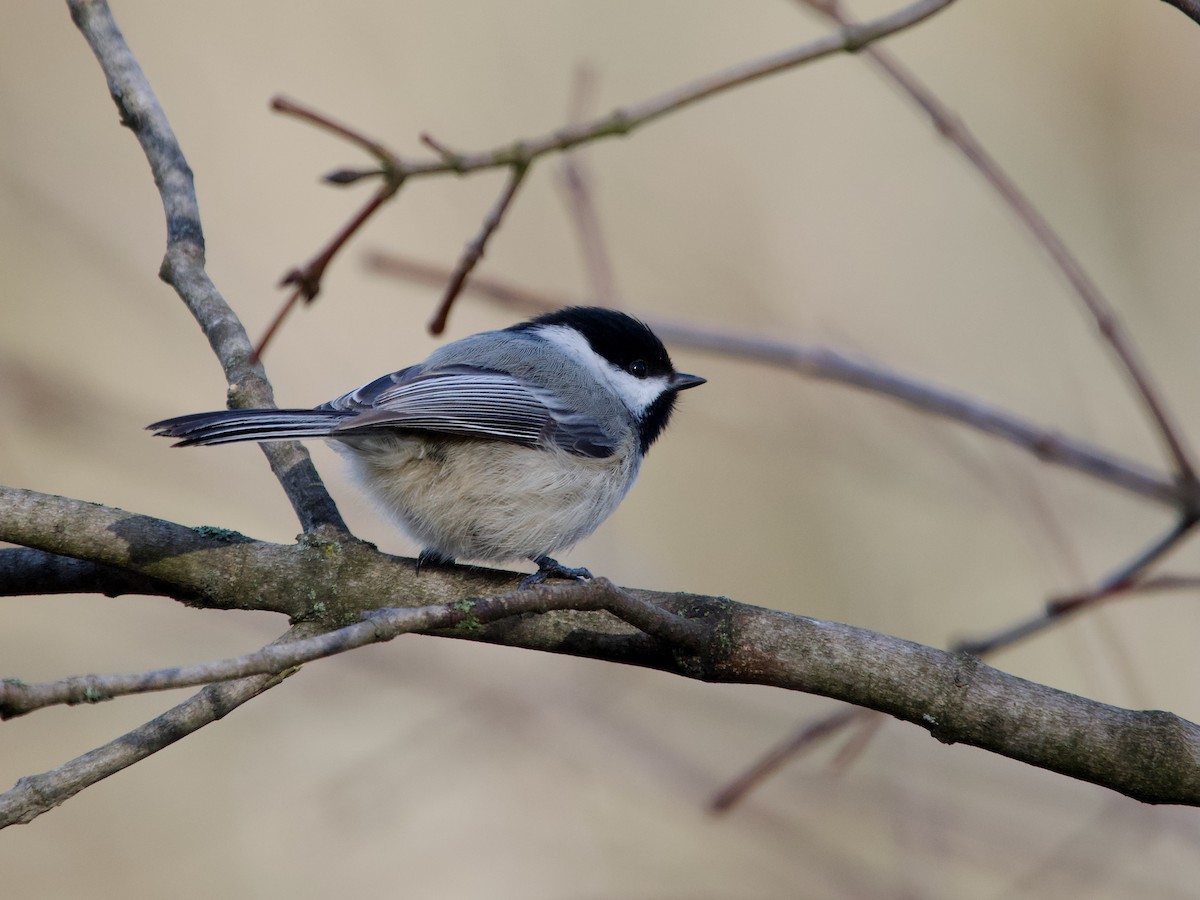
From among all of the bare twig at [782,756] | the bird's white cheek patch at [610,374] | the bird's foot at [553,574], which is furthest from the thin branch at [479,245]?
the bird's white cheek patch at [610,374]

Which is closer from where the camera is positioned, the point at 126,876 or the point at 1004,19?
the point at 126,876

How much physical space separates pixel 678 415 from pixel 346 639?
87.9 inches

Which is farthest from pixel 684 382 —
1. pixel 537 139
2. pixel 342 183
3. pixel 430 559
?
pixel 342 183

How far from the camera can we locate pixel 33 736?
147 inches

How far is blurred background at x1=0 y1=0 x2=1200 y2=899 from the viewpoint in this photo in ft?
9.75

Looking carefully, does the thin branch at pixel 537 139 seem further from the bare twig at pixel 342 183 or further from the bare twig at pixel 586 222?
the bare twig at pixel 586 222

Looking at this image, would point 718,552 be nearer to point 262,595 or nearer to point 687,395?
point 687,395

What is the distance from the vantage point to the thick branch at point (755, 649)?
1578 mm

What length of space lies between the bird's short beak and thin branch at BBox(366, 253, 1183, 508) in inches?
28.5

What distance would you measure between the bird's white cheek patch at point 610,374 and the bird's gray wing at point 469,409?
387mm

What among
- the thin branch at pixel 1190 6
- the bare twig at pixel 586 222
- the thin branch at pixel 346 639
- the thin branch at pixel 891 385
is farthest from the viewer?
the bare twig at pixel 586 222

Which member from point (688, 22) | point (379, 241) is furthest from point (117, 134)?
point (688, 22)

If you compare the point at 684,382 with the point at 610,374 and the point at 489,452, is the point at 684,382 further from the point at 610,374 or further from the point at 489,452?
the point at 489,452

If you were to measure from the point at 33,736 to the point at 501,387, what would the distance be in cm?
240
